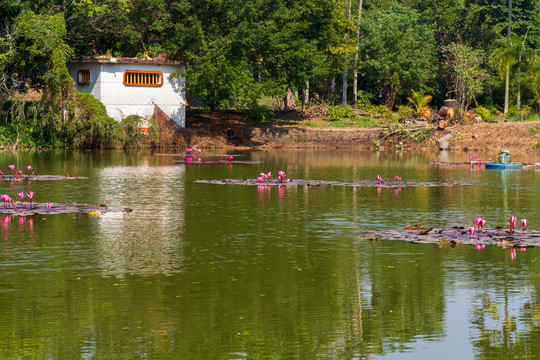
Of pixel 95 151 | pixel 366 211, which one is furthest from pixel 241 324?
pixel 95 151

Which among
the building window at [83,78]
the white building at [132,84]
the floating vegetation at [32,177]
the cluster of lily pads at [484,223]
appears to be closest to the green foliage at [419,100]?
the white building at [132,84]

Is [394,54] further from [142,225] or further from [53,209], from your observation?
[142,225]

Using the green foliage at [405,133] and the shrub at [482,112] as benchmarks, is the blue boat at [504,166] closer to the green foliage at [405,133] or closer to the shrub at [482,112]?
the green foliage at [405,133]

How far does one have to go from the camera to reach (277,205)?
2927 cm

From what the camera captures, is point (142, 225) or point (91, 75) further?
point (91, 75)

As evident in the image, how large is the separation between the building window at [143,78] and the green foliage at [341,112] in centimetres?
1688

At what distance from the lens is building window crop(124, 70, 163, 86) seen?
6362 cm

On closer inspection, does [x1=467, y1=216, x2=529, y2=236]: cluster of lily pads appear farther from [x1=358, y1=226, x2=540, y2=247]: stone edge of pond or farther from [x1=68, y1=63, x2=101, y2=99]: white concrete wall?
[x1=68, y1=63, x2=101, y2=99]: white concrete wall

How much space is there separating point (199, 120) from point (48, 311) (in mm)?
56936

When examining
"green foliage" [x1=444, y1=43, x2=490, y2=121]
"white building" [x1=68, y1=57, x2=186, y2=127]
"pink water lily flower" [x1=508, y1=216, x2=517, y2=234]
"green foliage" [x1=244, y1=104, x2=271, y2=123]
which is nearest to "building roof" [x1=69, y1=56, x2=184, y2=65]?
Answer: "white building" [x1=68, y1=57, x2=186, y2=127]

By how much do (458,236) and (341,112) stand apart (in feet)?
174

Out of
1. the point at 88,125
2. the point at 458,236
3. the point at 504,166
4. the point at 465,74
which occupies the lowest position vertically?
the point at 458,236

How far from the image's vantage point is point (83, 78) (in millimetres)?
63906

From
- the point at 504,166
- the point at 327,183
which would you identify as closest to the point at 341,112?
the point at 504,166
